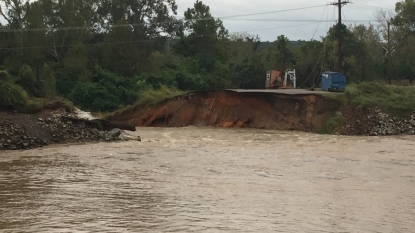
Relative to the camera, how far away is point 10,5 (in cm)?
5866

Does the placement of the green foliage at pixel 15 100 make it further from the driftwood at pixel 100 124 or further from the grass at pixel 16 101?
the driftwood at pixel 100 124

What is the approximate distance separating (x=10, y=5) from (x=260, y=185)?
4948 centimetres

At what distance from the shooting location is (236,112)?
3991 centimetres

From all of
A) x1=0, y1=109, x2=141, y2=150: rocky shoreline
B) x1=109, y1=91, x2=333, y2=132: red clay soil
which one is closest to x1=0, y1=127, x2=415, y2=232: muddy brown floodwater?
x1=0, y1=109, x2=141, y2=150: rocky shoreline

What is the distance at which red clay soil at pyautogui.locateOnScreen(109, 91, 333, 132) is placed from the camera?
3644 cm

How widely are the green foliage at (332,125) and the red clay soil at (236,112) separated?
0.72 meters

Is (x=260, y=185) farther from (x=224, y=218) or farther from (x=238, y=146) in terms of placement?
(x=238, y=146)

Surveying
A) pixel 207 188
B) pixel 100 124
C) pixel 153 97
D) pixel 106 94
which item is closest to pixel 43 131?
pixel 100 124

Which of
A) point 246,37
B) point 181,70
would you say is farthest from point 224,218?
point 246,37

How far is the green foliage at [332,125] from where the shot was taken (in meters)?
33.9

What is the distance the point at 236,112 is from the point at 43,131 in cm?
1743

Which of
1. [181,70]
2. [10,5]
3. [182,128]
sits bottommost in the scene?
[182,128]

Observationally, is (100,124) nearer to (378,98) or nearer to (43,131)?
(43,131)

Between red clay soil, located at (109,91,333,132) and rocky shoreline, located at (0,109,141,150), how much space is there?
42.3 ft
